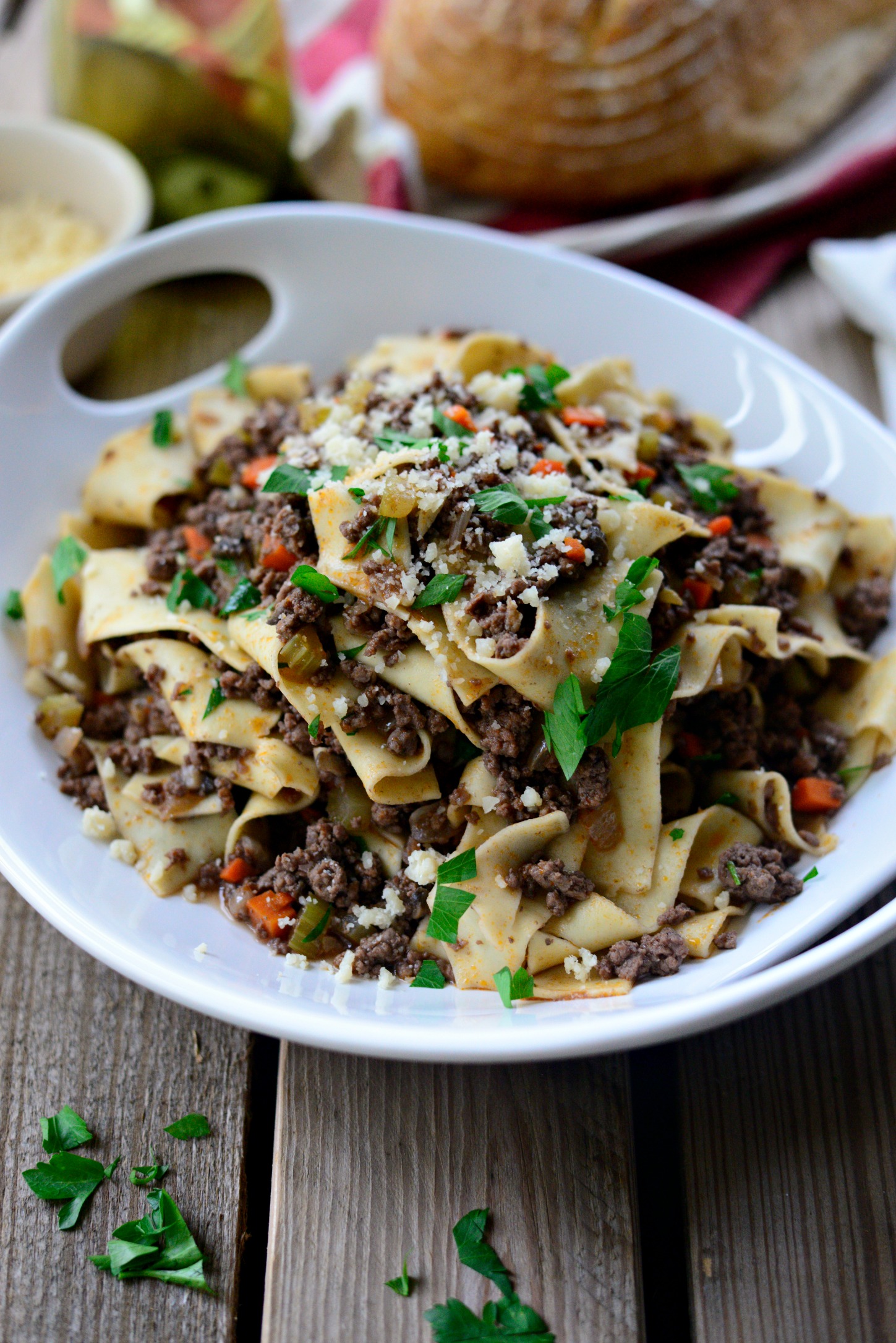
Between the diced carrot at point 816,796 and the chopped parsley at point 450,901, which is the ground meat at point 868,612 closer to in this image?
the diced carrot at point 816,796

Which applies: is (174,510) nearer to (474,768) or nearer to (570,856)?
(474,768)

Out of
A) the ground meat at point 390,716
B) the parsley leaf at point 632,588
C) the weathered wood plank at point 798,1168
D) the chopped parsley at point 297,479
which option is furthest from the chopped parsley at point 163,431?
the weathered wood plank at point 798,1168

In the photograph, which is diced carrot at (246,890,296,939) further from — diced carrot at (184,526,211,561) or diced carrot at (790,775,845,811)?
diced carrot at (790,775,845,811)

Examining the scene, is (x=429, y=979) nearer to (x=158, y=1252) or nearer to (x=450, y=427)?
(x=158, y=1252)

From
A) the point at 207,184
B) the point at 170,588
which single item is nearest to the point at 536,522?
the point at 170,588

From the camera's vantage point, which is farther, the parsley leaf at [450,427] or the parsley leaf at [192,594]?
the parsley leaf at [192,594]
